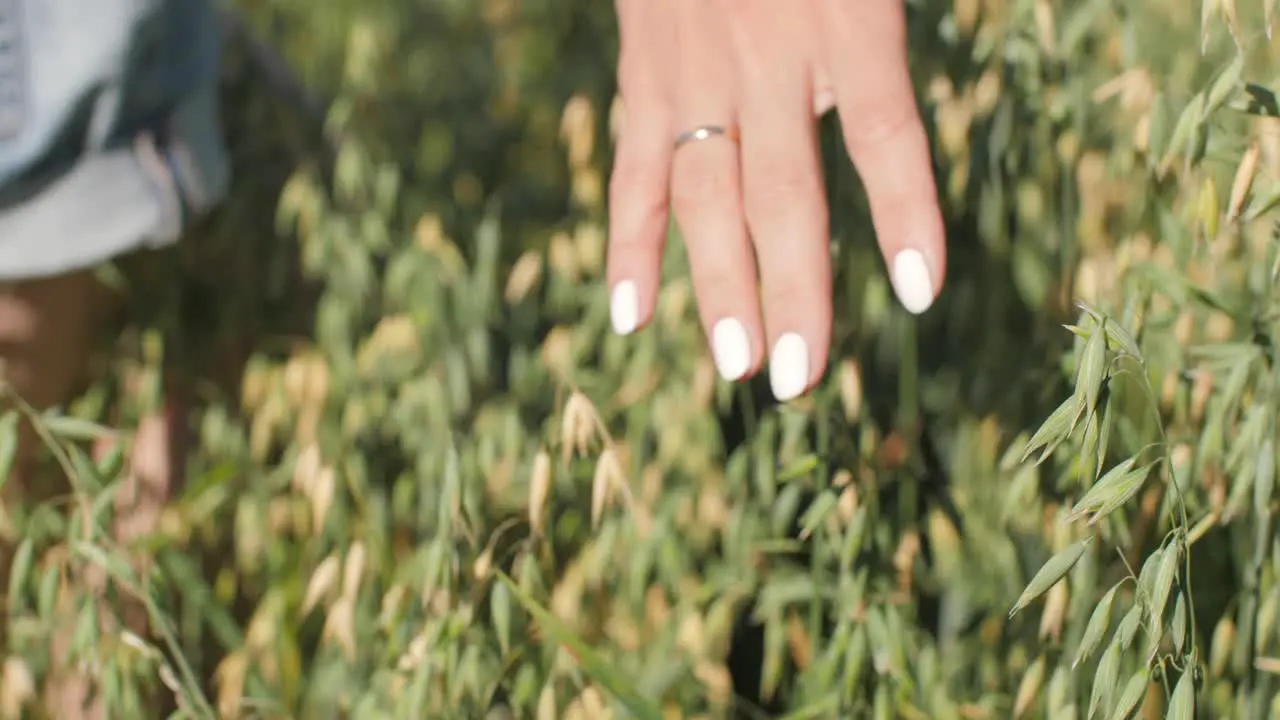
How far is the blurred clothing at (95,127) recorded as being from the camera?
1.20 m

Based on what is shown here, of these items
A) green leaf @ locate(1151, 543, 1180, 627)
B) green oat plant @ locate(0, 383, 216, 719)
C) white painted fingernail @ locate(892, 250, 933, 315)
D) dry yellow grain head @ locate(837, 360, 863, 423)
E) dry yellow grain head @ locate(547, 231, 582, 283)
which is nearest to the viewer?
green leaf @ locate(1151, 543, 1180, 627)

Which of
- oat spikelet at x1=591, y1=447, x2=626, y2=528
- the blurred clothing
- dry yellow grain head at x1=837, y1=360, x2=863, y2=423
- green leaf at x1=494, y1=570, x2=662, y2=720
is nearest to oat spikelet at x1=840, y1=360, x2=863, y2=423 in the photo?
dry yellow grain head at x1=837, y1=360, x2=863, y2=423

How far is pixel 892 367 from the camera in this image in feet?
4.52

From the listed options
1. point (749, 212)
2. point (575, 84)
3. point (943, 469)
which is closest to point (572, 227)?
point (575, 84)

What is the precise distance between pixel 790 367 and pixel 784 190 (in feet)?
0.34

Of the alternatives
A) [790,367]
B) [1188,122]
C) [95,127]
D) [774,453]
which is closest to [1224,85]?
[1188,122]

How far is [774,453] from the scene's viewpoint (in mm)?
1249

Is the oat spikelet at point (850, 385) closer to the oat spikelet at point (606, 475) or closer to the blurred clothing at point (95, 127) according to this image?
the oat spikelet at point (606, 475)

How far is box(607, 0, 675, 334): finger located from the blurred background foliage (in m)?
0.08

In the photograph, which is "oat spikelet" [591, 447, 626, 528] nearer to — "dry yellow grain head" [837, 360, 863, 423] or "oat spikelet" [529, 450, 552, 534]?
"oat spikelet" [529, 450, 552, 534]

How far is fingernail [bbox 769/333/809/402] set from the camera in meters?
0.79

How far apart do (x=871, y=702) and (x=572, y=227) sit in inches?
28.8

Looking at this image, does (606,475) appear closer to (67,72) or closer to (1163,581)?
(1163,581)

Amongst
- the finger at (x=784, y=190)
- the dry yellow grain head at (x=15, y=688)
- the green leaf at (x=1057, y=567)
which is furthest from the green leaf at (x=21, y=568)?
the green leaf at (x=1057, y=567)
